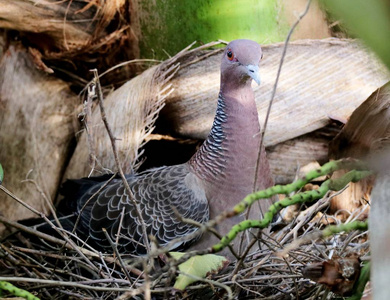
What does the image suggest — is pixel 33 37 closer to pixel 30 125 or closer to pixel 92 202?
pixel 30 125

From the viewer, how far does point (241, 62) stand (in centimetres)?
171

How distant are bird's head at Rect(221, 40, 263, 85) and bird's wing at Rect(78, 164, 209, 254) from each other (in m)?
0.35

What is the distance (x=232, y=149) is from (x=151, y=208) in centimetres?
33

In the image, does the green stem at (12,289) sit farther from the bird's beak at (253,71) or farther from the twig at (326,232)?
the bird's beak at (253,71)

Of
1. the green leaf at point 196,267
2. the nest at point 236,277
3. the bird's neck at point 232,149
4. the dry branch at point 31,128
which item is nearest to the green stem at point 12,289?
the nest at point 236,277

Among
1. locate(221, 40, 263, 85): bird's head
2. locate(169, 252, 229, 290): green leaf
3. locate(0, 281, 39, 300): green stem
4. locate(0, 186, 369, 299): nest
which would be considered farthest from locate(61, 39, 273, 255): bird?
locate(0, 281, 39, 300): green stem

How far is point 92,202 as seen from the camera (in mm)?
1966

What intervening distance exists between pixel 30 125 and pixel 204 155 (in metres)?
0.94

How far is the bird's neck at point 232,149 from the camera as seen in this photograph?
1.76 metres

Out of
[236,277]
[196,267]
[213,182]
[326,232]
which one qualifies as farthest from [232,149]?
[326,232]

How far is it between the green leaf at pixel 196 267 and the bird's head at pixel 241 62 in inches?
25.2

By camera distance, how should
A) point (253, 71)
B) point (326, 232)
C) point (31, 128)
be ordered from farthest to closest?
point (31, 128), point (253, 71), point (326, 232)

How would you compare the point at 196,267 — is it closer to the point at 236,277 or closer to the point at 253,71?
the point at 236,277

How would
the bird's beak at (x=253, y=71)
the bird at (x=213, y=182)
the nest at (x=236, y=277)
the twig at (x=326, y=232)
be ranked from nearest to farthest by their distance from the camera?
1. the twig at (x=326, y=232)
2. the nest at (x=236, y=277)
3. the bird's beak at (x=253, y=71)
4. the bird at (x=213, y=182)
